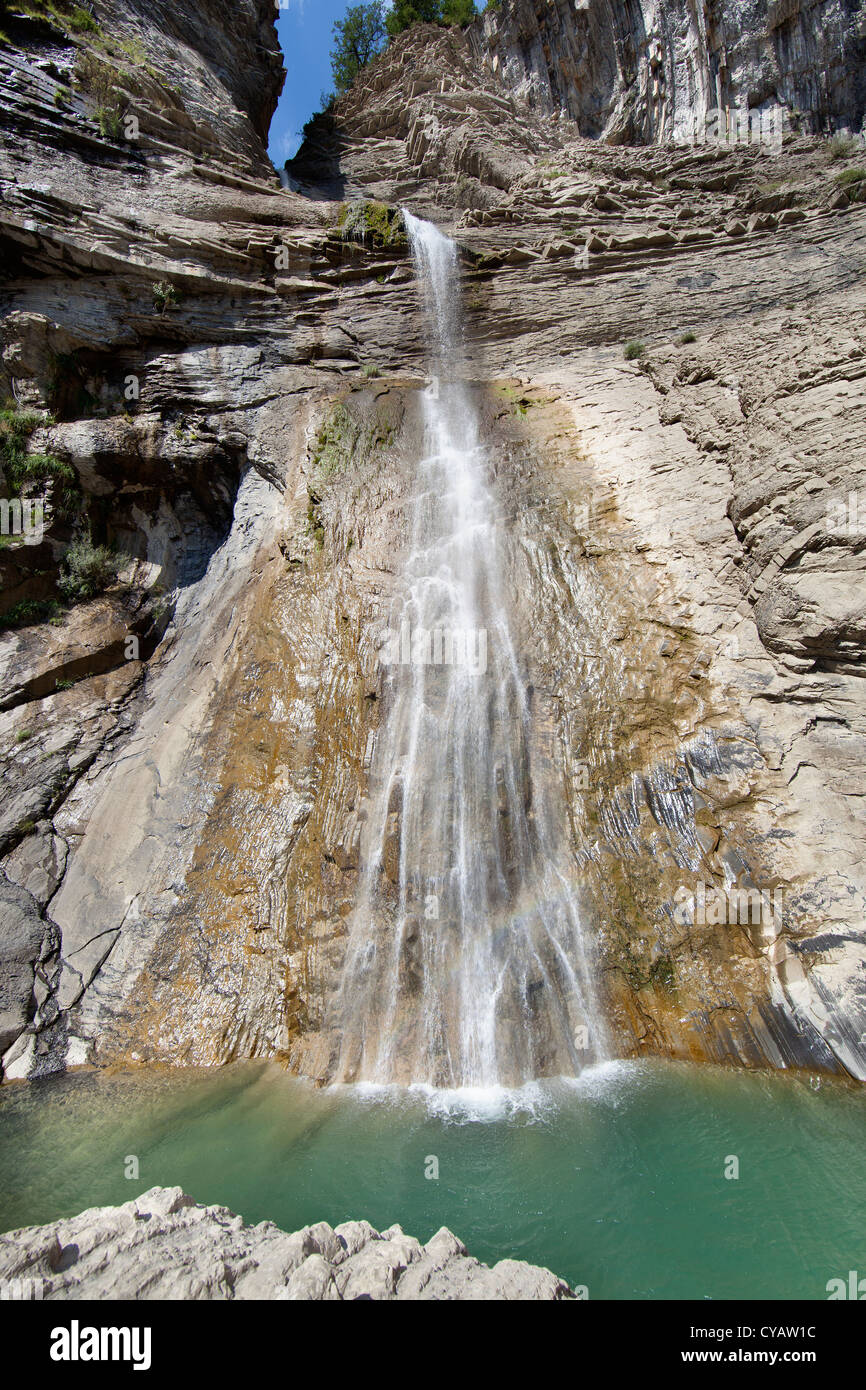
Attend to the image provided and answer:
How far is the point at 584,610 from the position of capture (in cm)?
957

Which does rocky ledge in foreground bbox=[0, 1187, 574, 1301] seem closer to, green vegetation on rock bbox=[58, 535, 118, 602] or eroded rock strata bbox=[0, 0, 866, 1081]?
eroded rock strata bbox=[0, 0, 866, 1081]

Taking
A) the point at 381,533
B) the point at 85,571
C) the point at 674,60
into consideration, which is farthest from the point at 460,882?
the point at 674,60

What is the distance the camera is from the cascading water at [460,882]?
6.68 m

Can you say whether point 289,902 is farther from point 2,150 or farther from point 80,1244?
point 2,150

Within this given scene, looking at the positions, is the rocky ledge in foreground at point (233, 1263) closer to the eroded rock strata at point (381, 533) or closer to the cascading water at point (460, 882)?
the cascading water at point (460, 882)

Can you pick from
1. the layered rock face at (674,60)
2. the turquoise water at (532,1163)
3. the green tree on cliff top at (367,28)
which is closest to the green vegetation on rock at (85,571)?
the turquoise water at (532,1163)

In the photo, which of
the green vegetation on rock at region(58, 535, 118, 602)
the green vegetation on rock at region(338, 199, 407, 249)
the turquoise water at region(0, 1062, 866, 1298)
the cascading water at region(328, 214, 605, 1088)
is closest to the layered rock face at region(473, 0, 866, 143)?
the green vegetation on rock at region(338, 199, 407, 249)

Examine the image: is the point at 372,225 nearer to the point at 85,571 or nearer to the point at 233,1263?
the point at 85,571

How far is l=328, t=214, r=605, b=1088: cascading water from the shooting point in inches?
263

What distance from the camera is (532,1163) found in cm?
522

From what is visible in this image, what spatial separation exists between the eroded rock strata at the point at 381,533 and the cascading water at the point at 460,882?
0.34m

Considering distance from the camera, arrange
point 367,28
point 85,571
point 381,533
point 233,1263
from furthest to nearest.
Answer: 1. point 367,28
2. point 85,571
3. point 381,533
4. point 233,1263

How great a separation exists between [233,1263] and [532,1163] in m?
2.85

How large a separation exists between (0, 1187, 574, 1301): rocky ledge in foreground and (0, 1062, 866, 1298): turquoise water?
964 mm
